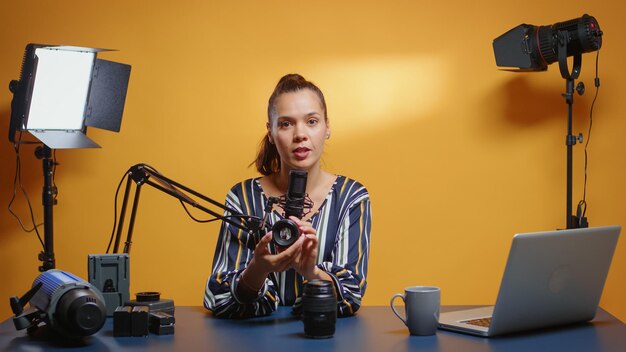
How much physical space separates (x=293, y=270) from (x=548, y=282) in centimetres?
78

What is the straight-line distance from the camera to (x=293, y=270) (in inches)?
85.5

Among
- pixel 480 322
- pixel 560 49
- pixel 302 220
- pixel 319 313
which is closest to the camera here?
pixel 319 313

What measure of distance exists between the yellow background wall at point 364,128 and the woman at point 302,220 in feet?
4.20

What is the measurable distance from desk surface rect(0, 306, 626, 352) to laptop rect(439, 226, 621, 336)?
0.03 meters

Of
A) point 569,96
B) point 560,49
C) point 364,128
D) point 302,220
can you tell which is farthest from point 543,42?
point 302,220

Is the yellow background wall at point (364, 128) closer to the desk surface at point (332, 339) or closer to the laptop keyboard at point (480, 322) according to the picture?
the desk surface at point (332, 339)

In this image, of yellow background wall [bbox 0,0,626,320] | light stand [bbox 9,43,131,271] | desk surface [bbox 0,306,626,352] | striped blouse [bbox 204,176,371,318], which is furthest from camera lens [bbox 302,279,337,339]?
yellow background wall [bbox 0,0,626,320]

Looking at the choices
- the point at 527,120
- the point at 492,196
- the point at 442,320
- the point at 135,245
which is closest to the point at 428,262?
the point at 492,196

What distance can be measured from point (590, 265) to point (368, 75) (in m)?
2.10

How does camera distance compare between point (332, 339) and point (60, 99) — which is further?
point (60, 99)

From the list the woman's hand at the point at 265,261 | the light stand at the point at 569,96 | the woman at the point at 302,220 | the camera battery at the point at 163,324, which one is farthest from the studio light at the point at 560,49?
the camera battery at the point at 163,324

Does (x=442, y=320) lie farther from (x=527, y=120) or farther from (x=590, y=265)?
(x=527, y=120)

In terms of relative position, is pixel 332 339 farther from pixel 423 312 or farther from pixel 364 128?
pixel 364 128

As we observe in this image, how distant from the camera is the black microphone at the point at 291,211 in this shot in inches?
68.9
